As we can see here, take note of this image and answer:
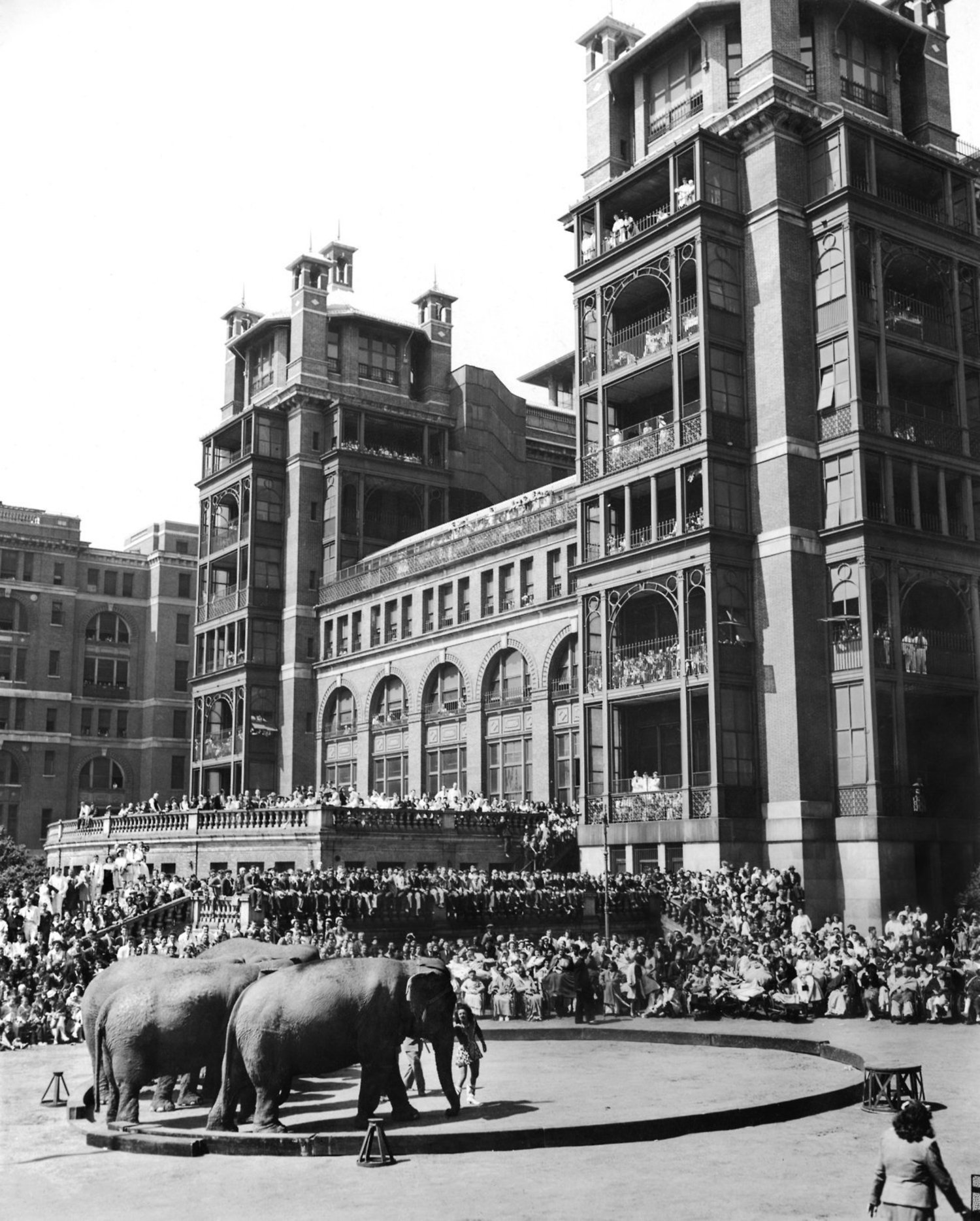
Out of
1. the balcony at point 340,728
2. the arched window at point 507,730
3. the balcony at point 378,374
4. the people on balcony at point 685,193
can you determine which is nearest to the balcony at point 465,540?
the arched window at point 507,730

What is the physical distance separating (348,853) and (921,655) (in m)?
20.5

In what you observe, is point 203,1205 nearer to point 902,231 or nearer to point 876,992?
point 876,992

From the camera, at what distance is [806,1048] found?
25.0 meters

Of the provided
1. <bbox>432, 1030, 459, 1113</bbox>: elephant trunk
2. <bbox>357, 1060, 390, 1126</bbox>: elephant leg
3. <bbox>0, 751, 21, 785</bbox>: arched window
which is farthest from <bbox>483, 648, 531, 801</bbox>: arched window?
<bbox>357, 1060, 390, 1126</bbox>: elephant leg

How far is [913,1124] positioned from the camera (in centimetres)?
1057

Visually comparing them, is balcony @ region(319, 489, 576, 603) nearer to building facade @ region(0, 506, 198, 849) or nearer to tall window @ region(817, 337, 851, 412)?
tall window @ region(817, 337, 851, 412)

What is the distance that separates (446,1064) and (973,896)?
28.2m

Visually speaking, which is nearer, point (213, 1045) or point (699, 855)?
point (213, 1045)

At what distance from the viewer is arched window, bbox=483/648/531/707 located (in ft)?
202

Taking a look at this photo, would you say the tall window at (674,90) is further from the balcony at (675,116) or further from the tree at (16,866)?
the tree at (16,866)

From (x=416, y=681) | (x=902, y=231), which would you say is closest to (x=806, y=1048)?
(x=902, y=231)

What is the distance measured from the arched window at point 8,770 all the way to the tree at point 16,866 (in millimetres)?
8184

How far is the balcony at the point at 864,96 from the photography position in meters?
51.7

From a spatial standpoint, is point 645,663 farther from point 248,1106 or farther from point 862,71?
point 248,1106
